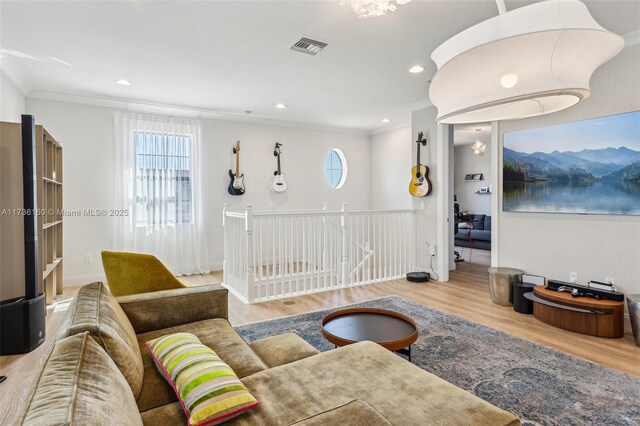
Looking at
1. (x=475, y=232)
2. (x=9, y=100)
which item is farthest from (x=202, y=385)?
(x=475, y=232)

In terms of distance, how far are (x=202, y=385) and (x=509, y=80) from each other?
4.91 ft

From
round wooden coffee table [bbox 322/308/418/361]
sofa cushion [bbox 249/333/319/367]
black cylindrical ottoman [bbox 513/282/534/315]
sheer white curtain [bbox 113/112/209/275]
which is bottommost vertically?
black cylindrical ottoman [bbox 513/282/534/315]

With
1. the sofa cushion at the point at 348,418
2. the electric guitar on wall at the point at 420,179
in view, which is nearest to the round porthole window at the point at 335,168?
the electric guitar on wall at the point at 420,179

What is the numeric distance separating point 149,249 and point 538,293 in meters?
5.07

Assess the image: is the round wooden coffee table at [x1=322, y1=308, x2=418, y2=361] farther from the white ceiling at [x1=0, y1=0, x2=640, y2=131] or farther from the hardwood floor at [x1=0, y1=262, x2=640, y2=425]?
the white ceiling at [x1=0, y1=0, x2=640, y2=131]

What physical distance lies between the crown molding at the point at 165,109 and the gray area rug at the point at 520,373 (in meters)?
3.69

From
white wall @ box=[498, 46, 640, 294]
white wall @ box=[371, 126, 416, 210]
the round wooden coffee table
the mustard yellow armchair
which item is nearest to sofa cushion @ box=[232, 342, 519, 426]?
the round wooden coffee table

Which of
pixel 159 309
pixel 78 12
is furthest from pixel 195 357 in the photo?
pixel 78 12

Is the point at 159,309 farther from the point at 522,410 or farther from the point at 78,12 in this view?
the point at 78,12

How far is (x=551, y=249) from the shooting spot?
367cm

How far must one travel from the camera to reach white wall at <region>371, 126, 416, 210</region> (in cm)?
665

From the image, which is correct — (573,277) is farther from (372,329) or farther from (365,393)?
(365,393)

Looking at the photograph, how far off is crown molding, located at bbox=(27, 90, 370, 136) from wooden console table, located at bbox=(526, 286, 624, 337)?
4788 mm

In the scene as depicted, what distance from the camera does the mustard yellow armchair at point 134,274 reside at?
2246mm
